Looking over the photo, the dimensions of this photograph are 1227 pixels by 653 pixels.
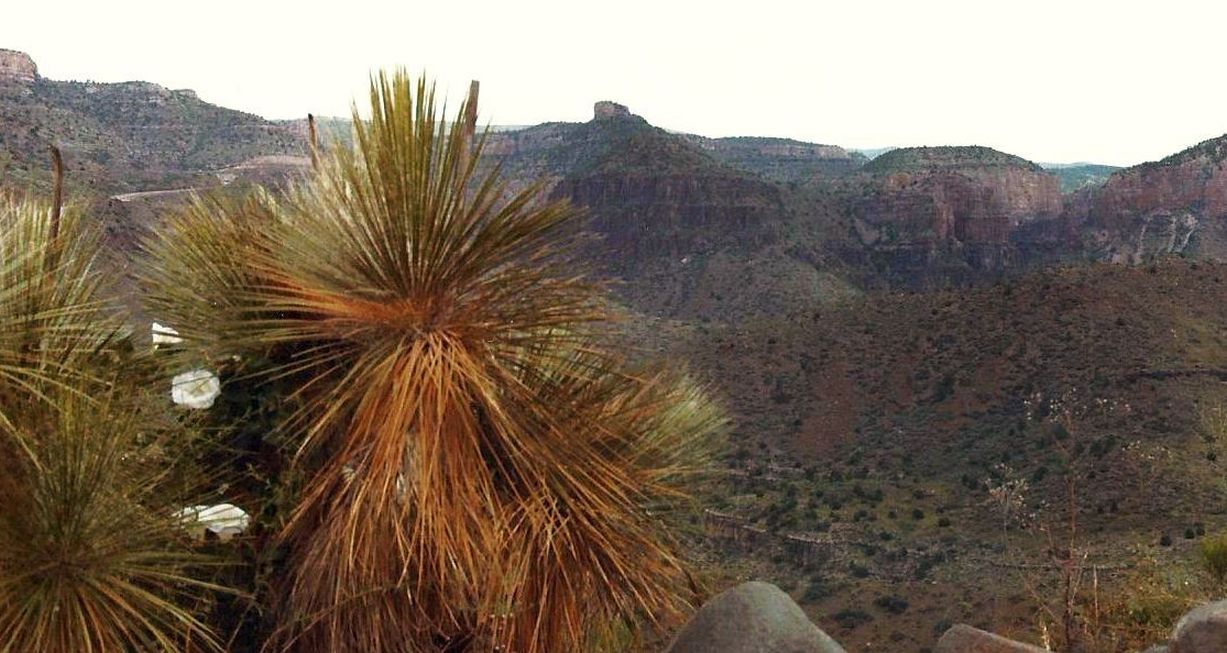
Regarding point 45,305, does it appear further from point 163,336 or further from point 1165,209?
point 1165,209

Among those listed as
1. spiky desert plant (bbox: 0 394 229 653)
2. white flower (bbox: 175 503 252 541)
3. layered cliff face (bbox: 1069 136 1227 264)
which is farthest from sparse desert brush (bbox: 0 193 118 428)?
layered cliff face (bbox: 1069 136 1227 264)

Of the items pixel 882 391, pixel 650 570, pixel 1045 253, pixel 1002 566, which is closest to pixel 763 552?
pixel 1002 566

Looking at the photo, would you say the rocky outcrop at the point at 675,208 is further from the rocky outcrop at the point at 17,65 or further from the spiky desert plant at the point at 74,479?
the spiky desert plant at the point at 74,479

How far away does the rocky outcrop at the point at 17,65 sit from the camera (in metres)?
77.7

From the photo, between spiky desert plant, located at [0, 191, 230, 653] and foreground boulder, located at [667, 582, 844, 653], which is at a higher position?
spiky desert plant, located at [0, 191, 230, 653]

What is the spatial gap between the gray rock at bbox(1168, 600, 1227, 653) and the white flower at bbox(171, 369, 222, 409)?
408 cm

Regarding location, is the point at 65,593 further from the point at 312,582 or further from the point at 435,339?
the point at 435,339

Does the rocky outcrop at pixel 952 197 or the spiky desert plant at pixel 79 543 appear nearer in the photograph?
the spiky desert plant at pixel 79 543

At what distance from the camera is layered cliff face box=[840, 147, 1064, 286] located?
267 ft

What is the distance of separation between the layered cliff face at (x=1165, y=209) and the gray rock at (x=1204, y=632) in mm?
72478

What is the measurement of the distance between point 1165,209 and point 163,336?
88.8 m

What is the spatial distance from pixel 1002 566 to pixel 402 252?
1947 cm

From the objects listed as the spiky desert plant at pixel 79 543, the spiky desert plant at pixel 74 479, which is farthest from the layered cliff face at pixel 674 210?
the spiky desert plant at pixel 79 543

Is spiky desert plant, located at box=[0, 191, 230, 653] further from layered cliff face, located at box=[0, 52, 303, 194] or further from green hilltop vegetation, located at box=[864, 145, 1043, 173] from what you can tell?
green hilltop vegetation, located at box=[864, 145, 1043, 173]
